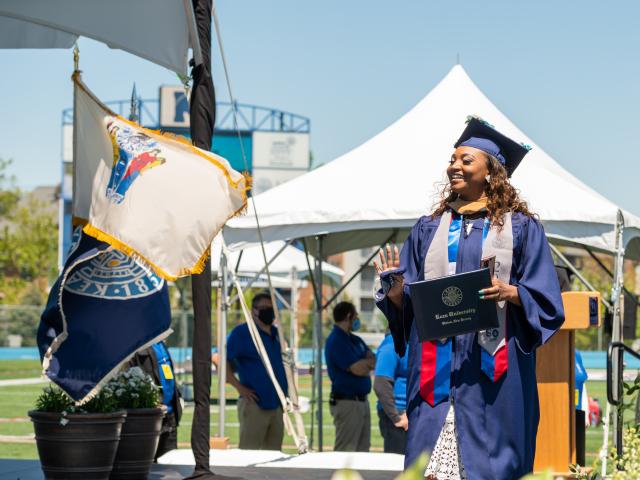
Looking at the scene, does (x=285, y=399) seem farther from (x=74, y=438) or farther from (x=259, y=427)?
(x=74, y=438)

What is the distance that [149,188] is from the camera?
6211mm

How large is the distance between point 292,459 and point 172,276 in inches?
141

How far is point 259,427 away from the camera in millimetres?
11141

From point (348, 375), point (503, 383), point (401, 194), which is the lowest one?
point (348, 375)

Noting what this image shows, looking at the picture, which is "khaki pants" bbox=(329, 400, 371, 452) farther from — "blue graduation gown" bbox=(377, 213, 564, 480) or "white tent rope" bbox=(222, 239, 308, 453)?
"blue graduation gown" bbox=(377, 213, 564, 480)

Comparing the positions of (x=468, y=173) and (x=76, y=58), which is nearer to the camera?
(x=468, y=173)

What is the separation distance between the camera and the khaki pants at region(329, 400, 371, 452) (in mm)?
A: 11375

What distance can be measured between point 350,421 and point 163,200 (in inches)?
221

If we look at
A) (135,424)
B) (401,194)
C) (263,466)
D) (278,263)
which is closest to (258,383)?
(401,194)

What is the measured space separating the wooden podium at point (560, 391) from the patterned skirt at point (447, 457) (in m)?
2.55

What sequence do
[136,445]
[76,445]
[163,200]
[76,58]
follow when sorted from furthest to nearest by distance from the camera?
[136,445] → [76,58] → [76,445] → [163,200]

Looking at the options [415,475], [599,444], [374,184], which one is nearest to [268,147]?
[599,444]

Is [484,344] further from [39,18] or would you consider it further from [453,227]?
[39,18]

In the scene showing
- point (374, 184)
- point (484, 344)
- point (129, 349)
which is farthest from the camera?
point (374, 184)
